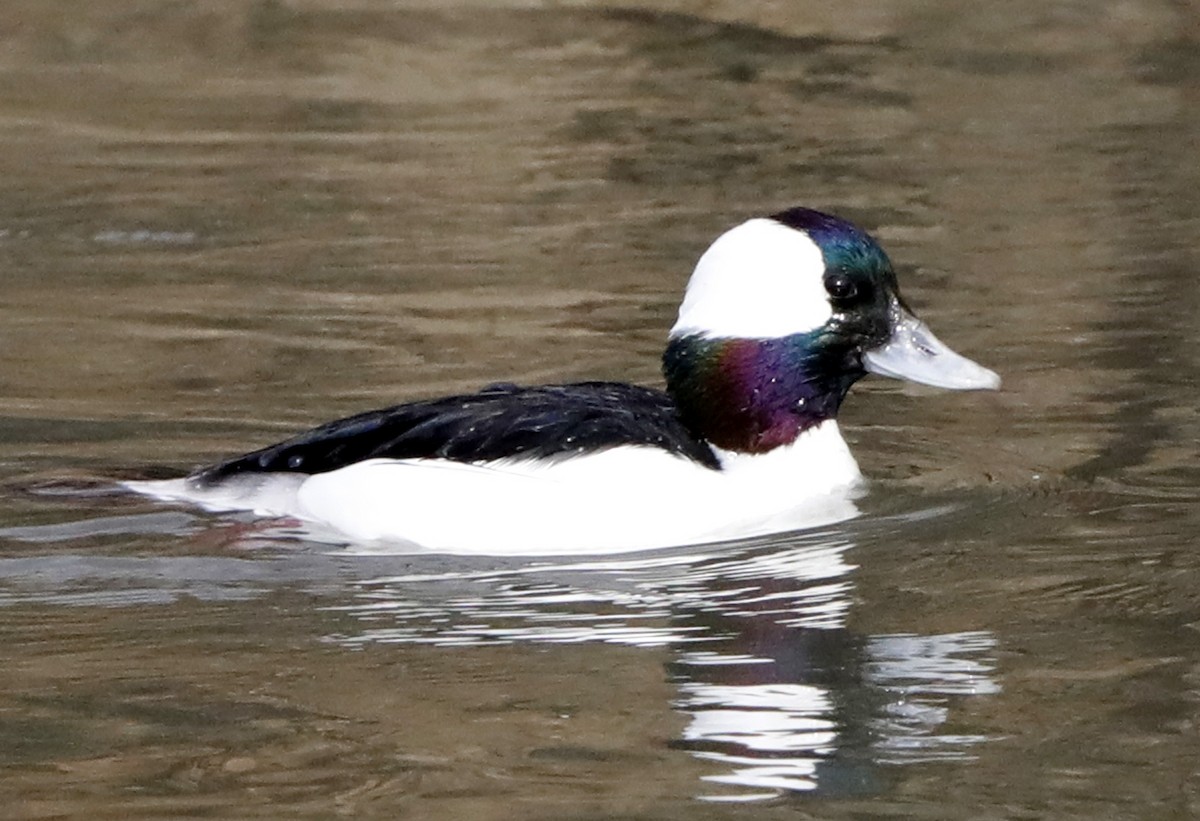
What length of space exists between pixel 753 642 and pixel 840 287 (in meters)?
1.37

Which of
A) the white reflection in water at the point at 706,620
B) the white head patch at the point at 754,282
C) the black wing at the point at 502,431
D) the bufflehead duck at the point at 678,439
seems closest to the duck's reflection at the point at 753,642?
the white reflection in water at the point at 706,620

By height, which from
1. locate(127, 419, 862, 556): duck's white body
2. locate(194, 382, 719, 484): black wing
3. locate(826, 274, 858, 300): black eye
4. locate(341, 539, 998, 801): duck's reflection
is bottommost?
locate(341, 539, 998, 801): duck's reflection

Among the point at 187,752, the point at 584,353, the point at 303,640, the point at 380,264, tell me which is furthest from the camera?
the point at 380,264

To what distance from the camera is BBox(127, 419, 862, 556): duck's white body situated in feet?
21.5

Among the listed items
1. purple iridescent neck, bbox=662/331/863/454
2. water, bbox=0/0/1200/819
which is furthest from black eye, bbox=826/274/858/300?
water, bbox=0/0/1200/819

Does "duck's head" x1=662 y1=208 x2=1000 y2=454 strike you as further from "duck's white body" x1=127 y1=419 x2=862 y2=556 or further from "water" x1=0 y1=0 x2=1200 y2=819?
"water" x1=0 y1=0 x2=1200 y2=819

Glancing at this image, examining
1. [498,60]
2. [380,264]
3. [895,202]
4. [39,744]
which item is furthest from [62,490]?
[498,60]

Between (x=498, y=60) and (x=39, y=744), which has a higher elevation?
(x=498, y=60)

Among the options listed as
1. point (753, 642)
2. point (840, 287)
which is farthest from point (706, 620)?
point (840, 287)

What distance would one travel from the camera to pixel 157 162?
13.6 m

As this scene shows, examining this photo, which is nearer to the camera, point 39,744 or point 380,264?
point 39,744

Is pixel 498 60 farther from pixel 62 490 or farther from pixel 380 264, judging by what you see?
pixel 62 490

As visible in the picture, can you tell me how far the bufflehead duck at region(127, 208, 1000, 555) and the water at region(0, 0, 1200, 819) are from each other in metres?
0.13

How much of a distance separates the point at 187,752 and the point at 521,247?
253 inches
